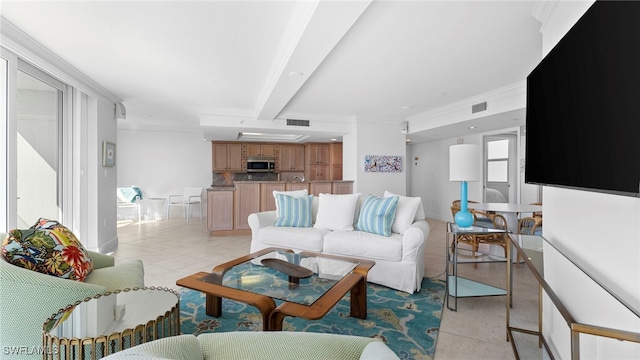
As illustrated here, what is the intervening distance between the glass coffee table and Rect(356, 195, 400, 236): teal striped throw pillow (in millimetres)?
760

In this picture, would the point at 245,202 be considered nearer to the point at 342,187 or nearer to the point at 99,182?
the point at 342,187

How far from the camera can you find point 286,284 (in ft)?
6.73

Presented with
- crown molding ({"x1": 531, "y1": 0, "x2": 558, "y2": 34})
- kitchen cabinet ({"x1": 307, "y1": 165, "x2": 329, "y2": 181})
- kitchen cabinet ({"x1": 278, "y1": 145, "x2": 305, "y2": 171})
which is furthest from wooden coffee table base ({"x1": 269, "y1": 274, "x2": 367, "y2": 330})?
kitchen cabinet ({"x1": 278, "y1": 145, "x2": 305, "y2": 171})

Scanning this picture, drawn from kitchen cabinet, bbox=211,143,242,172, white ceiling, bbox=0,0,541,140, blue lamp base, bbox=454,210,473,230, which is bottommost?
blue lamp base, bbox=454,210,473,230

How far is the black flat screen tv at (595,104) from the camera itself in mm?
746

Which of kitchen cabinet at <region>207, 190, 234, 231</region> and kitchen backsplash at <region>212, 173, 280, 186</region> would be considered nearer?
kitchen cabinet at <region>207, 190, 234, 231</region>

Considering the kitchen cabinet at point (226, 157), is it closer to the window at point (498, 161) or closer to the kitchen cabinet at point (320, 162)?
the kitchen cabinet at point (320, 162)

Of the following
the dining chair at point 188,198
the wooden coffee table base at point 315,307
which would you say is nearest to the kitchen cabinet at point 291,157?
the dining chair at point 188,198

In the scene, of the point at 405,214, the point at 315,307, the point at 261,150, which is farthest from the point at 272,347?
the point at 261,150

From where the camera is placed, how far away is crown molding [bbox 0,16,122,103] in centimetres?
249

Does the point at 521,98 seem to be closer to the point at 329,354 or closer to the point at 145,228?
the point at 329,354

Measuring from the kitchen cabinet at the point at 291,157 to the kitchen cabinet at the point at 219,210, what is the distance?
3.09m

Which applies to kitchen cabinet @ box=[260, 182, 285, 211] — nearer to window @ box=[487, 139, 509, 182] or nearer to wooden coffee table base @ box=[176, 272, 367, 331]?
wooden coffee table base @ box=[176, 272, 367, 331]

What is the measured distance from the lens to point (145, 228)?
6.34 m
